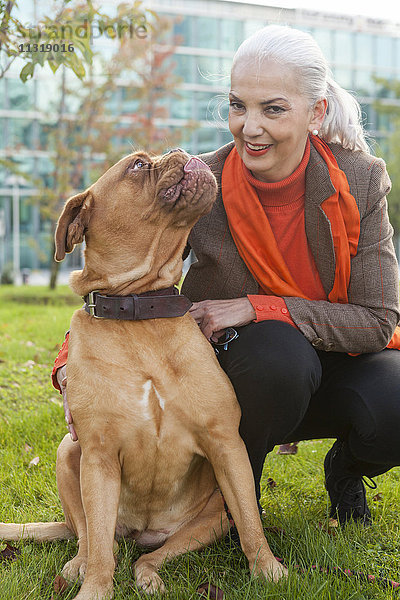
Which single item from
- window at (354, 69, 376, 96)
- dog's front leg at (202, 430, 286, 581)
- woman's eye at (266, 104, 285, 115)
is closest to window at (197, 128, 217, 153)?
window at (354, 69, 376, 96)

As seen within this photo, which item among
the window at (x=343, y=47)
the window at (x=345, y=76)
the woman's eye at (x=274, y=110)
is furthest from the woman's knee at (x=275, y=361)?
the window at (x=343, y=47)

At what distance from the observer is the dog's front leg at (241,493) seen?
2.43 meters

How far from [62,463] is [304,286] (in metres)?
1.25

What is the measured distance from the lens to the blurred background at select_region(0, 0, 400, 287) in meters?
4.64

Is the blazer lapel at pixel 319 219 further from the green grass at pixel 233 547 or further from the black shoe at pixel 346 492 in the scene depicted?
the green grass at pixel 233 547

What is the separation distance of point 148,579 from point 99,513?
0.29m

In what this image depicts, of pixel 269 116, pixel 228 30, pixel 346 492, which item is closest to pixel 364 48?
pixel 228 30

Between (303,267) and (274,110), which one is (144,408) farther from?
(274,110)

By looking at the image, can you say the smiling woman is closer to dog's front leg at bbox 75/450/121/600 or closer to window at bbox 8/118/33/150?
dog's front leg at bbox 75/450/121/600

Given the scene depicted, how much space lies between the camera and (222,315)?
2.83 metres

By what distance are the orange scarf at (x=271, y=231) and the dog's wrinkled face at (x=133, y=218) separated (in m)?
0.24

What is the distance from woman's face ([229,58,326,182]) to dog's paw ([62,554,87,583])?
1.68 m

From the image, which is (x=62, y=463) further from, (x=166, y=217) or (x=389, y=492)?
(x=389, y=492)

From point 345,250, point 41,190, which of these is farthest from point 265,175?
point 41,190
